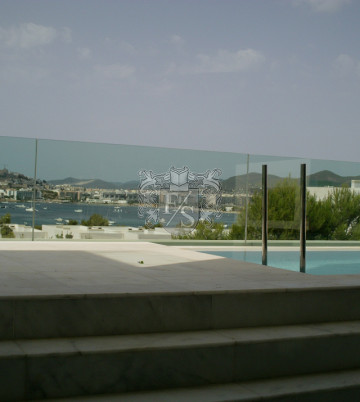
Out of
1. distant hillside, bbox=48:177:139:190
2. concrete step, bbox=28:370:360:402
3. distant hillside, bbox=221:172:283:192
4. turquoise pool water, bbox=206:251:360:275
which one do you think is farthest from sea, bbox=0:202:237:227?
concrete step, bbox=28:370:360:402

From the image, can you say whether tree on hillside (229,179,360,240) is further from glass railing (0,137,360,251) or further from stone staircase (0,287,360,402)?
stone staircase (0,287,360,402)

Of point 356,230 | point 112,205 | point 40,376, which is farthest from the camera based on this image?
point 112,205

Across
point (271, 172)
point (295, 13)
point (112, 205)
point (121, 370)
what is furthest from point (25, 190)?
point (295, 13)

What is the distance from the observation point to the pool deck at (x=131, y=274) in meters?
3.13

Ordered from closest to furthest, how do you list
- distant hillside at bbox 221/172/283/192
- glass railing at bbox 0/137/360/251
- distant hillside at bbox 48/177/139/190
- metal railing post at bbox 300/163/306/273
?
metal railing post at bbox 300/163/306/273 → distant hillside at bbox 221/172/283/192 → glass railing at bbox 0/137/360/251 → distant hillside at bbox 48/177/139/190

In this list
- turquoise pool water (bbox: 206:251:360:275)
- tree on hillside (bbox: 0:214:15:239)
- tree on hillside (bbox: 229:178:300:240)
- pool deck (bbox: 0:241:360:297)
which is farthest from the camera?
tree on hillside (bbox: 0:214:15:239)

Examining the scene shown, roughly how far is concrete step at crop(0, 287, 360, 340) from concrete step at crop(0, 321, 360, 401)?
60 mm

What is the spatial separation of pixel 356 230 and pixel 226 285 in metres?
3.52

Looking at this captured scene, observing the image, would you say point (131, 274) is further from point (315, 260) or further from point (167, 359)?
point (315, 260)

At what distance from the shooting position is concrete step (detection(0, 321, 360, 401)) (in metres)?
2.54

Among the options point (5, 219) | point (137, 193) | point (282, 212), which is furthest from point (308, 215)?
point (5, 219)

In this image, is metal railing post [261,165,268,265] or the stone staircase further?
metal railing post [261,165,268,265]

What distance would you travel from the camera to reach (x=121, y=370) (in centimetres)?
268

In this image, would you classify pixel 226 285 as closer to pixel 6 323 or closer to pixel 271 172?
pixel 6 323
